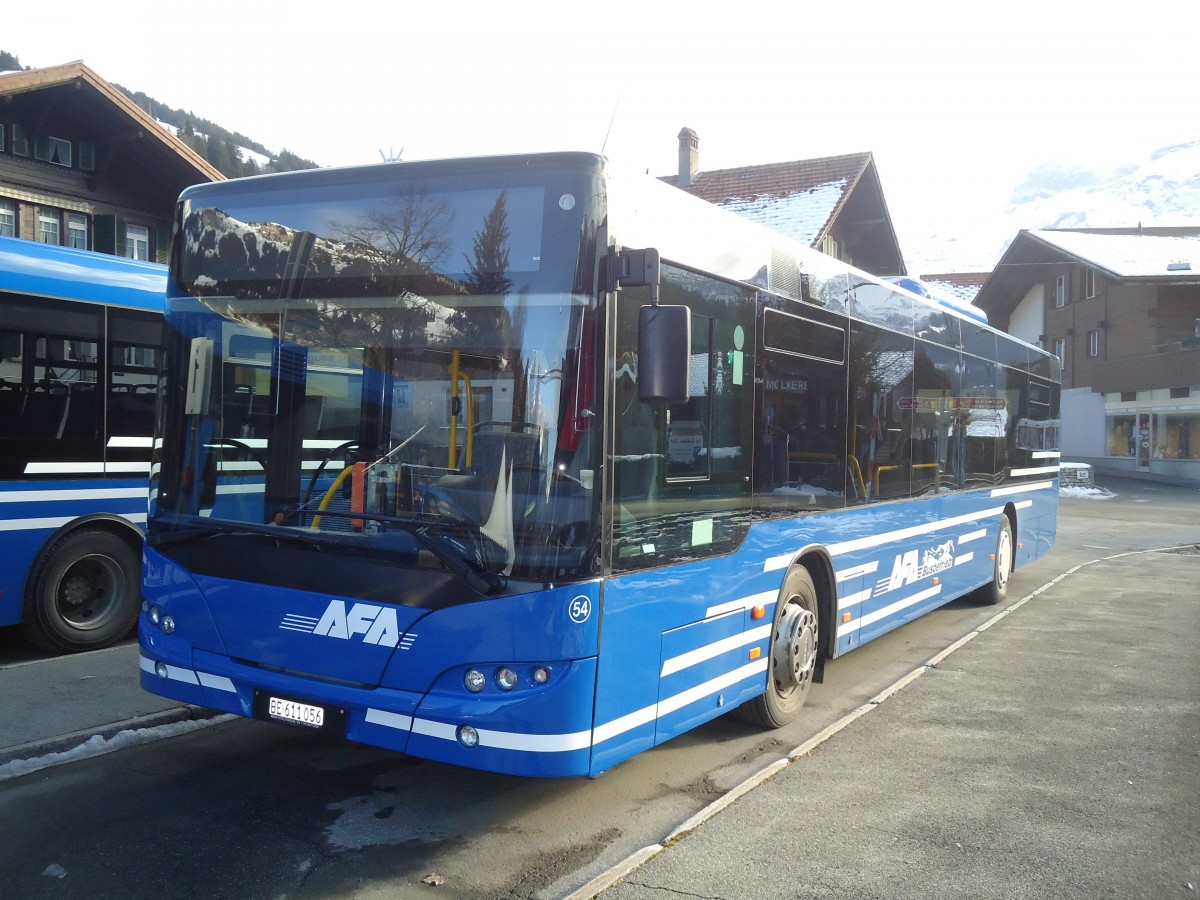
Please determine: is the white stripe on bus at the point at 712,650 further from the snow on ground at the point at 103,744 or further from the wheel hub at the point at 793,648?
the snow on ground at the point at 103,744

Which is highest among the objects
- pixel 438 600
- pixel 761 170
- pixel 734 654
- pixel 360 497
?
pixel 761 170

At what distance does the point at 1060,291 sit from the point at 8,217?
45.0 meters

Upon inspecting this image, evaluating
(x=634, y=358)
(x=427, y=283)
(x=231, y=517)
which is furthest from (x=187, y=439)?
(x=634, y=358)

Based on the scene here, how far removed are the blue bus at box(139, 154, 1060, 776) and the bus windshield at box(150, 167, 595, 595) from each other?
0.03 feet

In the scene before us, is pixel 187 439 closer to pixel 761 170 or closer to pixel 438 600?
pixel 438 600

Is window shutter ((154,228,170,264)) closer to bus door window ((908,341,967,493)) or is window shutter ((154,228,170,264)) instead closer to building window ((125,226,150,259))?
building window ((125,226,150,259))

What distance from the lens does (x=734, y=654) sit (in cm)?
554

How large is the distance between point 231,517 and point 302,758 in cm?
157

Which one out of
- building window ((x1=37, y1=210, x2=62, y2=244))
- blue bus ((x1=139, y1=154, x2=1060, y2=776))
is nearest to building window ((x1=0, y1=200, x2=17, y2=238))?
building window ((x1=37, y1=210, x2=62, y2=244))

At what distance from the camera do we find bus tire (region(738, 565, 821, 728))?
613cm

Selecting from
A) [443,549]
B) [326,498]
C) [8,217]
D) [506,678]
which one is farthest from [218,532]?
[8,217]

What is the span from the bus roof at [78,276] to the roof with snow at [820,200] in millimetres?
22502

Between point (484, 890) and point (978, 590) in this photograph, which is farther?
point (978, 590)

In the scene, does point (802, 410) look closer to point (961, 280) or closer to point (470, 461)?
point (470, 461)
